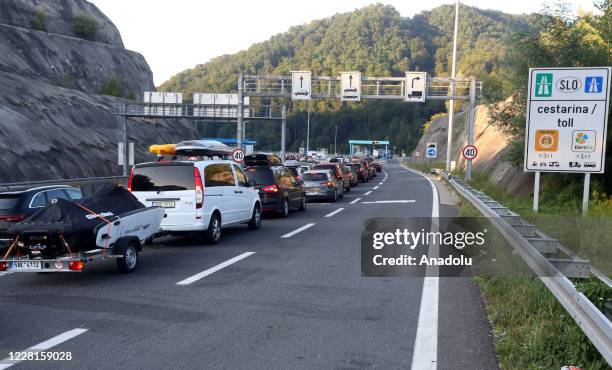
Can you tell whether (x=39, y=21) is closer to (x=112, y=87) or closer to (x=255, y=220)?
(x=112, y=87)

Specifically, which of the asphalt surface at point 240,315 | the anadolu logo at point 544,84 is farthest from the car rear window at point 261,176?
the anadolu logo at point 544,84

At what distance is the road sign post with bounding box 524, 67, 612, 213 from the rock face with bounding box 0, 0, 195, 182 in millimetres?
30973

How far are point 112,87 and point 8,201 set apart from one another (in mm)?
59481

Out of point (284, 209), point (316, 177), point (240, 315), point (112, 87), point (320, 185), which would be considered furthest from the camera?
point (112, 87)

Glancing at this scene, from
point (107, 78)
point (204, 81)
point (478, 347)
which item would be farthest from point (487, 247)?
point (204, 81)

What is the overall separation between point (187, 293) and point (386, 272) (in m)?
3.28

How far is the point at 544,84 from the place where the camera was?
36.4ft

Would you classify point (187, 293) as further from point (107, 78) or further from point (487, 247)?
point (107, 78)

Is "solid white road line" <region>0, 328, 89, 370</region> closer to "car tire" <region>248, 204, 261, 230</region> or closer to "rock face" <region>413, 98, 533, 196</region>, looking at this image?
"car tire" <region>248, 204, 261, 230</region>

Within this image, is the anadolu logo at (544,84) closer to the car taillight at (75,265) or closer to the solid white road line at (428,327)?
the solid white road line at (428,327)

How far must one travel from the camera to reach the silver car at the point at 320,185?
23.4 m

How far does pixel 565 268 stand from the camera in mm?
5723

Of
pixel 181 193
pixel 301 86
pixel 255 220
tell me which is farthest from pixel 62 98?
pixel 181 193

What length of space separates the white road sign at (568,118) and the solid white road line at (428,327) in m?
3.90
